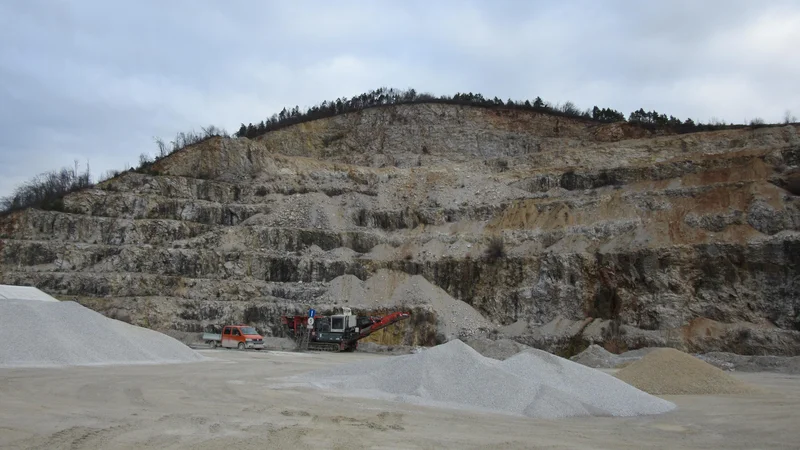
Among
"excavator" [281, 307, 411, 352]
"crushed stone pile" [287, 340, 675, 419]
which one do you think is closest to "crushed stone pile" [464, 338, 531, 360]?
"excavator" [281, 307, 411, 352]

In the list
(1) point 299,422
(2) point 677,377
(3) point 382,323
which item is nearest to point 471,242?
(3) point 382,323

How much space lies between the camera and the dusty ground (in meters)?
8.35

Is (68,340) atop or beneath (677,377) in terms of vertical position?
beneath

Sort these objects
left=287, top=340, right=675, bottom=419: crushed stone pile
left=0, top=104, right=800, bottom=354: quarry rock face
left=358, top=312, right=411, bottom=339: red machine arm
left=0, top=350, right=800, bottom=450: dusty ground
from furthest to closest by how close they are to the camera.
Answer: left=358, top=312, right=411, bottom=339: red machine arm
left=0, top=104, right=800, bottom=354: quarry rock face
left=287, top=340, right=675, bottom=419: crushed stone pile
left=0, top=350, right=800, bottom=450: dusty ground

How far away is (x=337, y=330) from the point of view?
3073 cm

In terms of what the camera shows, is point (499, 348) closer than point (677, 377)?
No

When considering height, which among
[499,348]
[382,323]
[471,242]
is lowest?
[499,348]

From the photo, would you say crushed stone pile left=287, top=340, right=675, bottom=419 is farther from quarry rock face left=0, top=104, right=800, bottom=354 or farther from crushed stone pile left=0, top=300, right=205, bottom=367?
quarry rock face left=0, top=104, right=800, bottom=354

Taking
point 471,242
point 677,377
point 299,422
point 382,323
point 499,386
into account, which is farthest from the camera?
point 471,242

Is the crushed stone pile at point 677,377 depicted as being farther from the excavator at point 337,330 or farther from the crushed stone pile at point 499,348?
the excavator at point 337,330

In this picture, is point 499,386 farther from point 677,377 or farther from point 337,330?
point 337,330

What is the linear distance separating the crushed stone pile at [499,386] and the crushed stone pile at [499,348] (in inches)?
476

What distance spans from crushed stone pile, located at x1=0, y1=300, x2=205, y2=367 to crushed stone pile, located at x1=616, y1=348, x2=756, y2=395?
1559 centimetres

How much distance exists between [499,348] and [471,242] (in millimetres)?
11535
